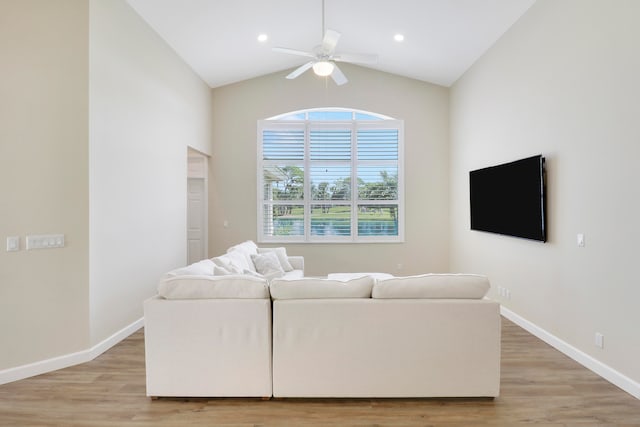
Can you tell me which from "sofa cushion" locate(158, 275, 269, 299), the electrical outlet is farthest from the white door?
the electrical outlet

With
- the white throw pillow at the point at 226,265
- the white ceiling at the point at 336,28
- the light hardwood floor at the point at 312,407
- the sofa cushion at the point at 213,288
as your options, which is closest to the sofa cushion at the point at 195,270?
the sofa cushion at the point at 213,288

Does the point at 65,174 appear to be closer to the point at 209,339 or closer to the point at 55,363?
the point at 55,363

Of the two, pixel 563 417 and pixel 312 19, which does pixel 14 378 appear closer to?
pixel 563 417

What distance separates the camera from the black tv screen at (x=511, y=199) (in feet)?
12.8

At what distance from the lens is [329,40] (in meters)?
3.70

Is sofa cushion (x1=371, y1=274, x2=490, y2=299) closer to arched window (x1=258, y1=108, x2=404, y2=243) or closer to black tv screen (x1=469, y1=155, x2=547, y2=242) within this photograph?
black tv screen (x1=469, y1=155, x2=547, y2=242)

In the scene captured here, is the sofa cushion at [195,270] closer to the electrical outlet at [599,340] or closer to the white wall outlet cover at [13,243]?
the white wall outlet cover at [13,243]

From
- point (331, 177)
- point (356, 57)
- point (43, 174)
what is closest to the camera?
point (43, 174)

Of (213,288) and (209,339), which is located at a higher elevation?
(213,288)

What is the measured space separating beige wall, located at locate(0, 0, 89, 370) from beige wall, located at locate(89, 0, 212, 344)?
0.11m

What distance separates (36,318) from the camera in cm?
317

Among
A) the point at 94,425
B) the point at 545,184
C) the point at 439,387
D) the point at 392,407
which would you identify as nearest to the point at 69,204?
the point at 94,425

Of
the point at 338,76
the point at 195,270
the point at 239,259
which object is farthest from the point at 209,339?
the point at 338,76

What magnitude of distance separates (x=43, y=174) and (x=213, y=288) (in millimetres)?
1847
